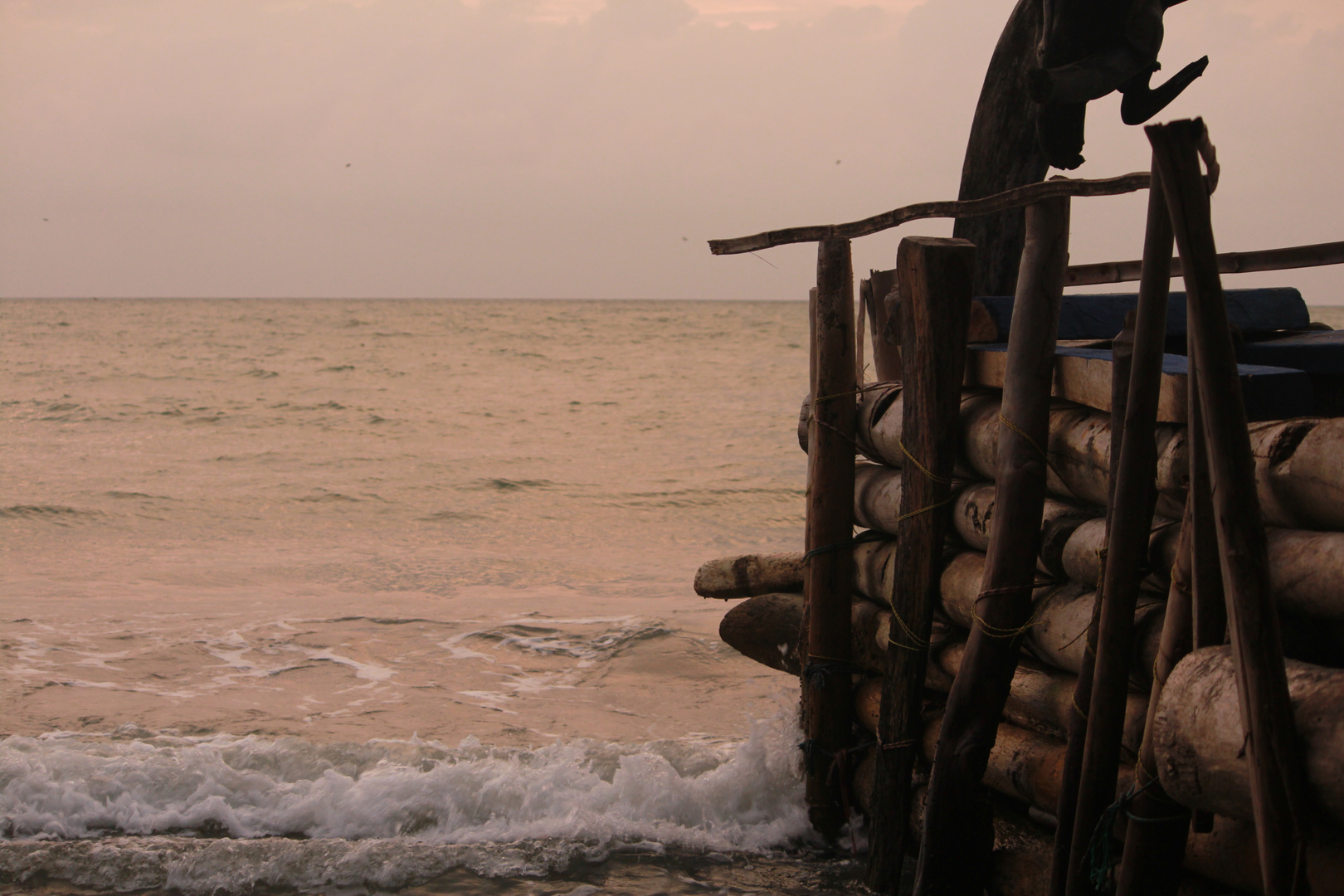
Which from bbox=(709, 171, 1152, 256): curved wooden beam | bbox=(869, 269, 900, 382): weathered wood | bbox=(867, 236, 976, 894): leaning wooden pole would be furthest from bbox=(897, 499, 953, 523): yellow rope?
bbox=(709, 171, 1152, 256): curved wooden beam

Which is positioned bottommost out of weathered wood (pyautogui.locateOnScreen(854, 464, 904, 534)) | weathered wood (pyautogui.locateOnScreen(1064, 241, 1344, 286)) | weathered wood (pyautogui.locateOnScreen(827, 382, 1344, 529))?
weathered wood (pyautogui.locateOnScreen(854, 464, 904, 534))

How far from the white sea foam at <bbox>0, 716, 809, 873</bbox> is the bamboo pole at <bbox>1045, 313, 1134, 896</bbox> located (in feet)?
6.06

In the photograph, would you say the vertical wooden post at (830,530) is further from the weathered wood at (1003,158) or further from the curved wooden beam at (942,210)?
the weathered wood at (1003,158)

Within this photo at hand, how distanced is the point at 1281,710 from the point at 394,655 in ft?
24.5

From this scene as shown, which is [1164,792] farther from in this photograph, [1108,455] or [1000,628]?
[1108,455]

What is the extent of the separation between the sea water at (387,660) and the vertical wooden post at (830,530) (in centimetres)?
44

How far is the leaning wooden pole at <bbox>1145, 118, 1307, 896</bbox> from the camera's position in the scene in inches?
91.4

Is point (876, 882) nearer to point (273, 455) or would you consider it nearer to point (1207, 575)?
point (1207, 575)

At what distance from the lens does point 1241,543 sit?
2.46 metres

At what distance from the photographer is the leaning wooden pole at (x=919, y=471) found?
4156mm

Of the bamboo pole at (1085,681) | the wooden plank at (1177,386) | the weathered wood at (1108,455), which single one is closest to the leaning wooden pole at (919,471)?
the weathered wood at (1108,455)

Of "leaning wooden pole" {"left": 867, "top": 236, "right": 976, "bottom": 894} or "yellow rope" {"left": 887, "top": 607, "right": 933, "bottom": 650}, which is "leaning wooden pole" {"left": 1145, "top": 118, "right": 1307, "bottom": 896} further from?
"yellow rope" {"left": 887, "top": 607, "right": 933, "bottom": 650}

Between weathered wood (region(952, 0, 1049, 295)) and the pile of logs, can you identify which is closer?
the pile of logs

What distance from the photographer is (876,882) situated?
4477 millimetres
